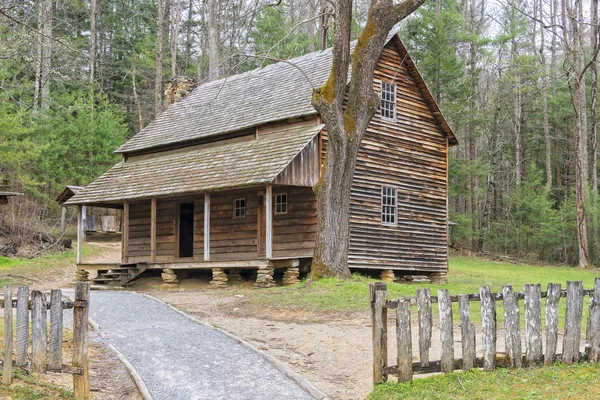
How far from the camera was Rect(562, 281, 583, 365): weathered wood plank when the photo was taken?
8.57 meters

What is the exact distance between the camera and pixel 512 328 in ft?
27.3

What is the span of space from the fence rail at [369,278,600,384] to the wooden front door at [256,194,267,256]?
1301 cm

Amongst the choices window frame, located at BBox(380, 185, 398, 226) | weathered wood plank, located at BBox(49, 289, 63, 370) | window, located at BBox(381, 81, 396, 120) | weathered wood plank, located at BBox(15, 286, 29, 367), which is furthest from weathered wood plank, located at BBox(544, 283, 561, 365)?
window, located at BBox(381, 81, 396, 120)

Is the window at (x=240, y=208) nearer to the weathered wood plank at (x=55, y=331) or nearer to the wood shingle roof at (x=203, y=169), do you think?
the wood shingle roof at (x=203, y=169)

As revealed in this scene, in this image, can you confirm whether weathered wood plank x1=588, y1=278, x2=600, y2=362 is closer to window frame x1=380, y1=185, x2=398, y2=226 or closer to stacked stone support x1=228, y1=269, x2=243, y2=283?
window frame x1=380, y1=185, x2=398, y2=226

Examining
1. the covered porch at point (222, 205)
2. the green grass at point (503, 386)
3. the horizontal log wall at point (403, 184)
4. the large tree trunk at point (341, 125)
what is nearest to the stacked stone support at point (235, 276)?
the covered porch at point (222, 205)

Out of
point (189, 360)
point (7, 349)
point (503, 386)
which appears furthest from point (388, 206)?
point (7, 349)

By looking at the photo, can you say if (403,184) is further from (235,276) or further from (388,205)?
(235,276)

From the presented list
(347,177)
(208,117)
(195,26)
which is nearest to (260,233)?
(347,177)

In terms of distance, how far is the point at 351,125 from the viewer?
18.1m

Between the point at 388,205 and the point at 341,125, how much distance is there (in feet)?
19.4

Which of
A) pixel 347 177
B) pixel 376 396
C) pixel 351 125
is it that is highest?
pixel 351 125

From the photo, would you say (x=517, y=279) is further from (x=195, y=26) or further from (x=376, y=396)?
(x=195, y=26)

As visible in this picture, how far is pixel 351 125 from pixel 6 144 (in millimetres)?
19514
